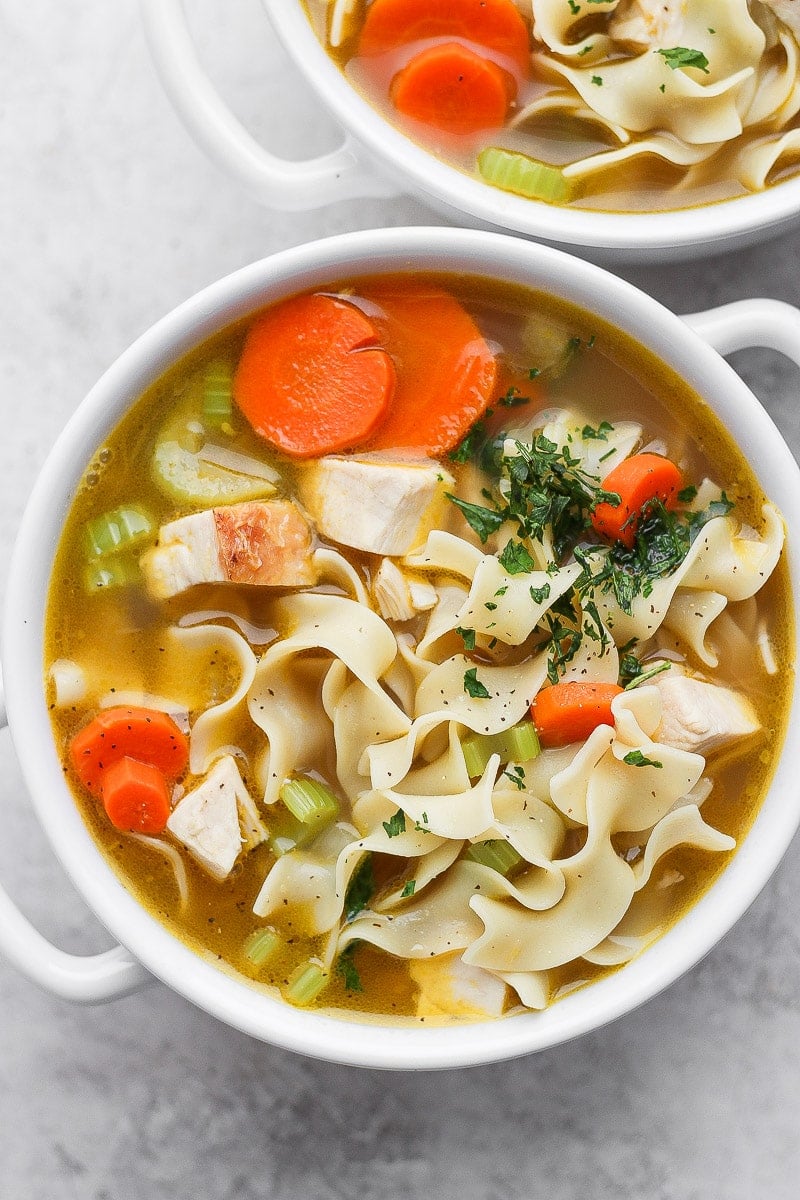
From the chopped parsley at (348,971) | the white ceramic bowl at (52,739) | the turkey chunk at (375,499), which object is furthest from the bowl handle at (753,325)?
the chopped parsley at (348,971)

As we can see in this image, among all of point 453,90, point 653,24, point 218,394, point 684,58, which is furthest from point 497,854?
point 653,24

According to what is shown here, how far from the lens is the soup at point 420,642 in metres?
3.10

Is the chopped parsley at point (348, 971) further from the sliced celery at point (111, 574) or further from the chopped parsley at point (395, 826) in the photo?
the sliced celery at point (111, 574)

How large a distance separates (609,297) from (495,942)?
1749mm

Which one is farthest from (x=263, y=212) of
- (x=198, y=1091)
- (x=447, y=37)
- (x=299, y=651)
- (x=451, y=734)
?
(x=198, y=1091)

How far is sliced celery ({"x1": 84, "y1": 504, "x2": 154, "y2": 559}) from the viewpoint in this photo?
3104 mm

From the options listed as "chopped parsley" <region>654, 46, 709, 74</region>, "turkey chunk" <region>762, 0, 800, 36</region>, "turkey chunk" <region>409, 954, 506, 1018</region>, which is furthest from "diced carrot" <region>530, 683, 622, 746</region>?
"turkey chunk" <region>762, 0, 800, 36</region>

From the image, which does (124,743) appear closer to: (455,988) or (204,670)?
(204,670)

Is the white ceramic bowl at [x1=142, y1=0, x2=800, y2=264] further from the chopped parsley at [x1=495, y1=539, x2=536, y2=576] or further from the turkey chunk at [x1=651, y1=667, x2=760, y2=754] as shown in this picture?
the turkey chunk at [x1=651, y1=667, x2=760, y2=754]

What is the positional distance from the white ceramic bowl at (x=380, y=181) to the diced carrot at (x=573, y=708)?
125 cm

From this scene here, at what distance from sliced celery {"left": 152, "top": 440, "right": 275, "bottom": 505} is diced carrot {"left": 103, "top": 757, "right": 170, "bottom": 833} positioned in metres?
0.74

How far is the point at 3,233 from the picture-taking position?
382 centimetres

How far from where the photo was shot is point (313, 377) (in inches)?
124

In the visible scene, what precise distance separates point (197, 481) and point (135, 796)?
87 centimetres
